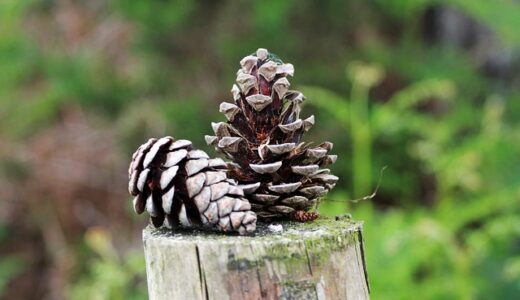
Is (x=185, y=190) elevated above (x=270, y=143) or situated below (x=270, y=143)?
below

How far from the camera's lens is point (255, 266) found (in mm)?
1275

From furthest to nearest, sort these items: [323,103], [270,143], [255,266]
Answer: [323,103]
[270,143]
[255,266]

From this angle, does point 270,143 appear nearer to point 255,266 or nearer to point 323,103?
point 255,266

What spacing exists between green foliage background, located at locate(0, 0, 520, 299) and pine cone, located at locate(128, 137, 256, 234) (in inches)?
75.5

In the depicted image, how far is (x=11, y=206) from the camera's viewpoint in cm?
606

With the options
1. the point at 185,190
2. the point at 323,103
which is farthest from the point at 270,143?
the point at 323,103

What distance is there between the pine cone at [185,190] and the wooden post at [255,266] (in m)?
0.04

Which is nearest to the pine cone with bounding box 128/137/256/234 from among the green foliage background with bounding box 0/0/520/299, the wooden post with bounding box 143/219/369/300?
the wooden post with bounding box 143/219/369/300

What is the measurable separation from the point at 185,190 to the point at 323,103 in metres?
2.33

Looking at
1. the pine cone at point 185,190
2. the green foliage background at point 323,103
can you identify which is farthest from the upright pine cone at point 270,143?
the green foliage background at point 323,103

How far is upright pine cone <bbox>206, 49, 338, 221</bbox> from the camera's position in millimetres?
1520

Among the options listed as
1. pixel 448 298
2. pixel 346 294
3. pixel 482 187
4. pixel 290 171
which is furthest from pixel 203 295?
pixel 482 187

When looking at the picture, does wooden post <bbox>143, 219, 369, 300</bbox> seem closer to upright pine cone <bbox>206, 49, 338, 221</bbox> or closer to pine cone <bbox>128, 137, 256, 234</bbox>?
pine cone <bbox>128, 137, 256, 234</bbox>

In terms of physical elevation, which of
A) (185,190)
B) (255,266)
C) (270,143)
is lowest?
(255,266)
